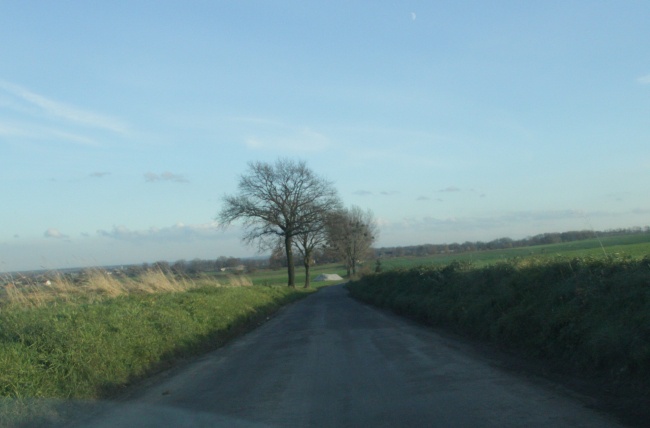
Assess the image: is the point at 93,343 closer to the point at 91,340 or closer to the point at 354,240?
the point at 91,340

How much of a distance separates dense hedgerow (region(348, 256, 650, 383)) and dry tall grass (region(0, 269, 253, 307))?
35.0 feet

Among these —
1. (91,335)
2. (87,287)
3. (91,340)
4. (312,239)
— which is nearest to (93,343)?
(91,340)

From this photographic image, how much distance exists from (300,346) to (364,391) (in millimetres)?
5334

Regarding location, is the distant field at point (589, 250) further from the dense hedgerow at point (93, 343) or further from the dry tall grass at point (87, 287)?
the dry tall grass at point (87, 287)

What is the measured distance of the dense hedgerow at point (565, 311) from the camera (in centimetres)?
845

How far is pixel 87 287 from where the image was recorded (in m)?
17.8

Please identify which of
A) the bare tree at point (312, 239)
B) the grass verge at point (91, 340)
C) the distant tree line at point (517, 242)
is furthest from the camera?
the bare tree at point (312, 239)

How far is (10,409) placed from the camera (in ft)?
23.4

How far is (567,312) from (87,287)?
14420mm

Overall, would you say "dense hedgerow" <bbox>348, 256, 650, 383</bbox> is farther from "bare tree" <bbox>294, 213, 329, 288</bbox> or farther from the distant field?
"bare tree" <bbox>294, 213, 329, 288</bbox>

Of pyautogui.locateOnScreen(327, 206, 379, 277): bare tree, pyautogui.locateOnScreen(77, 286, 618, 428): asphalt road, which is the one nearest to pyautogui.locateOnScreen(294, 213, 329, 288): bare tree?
pyautogui.locateOnScreen(327, 206, 379, 277): bare tree

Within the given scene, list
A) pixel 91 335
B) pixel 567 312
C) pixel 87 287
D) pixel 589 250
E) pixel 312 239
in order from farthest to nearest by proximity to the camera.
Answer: pixel 312 239, pixel 589 250, pixel 87 287, pixel 91 335, pixel 567 312

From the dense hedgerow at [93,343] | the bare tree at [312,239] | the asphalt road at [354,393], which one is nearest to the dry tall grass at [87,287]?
the dense hedgerow at [93,343]

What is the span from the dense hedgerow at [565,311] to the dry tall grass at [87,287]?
10.7 meters
